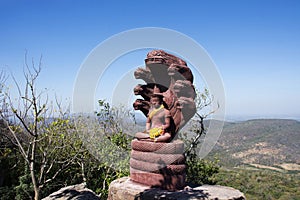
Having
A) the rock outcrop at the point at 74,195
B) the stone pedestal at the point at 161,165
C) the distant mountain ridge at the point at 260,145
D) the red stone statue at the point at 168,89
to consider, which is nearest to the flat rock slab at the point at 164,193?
the stone pedestal at the point at 161,165

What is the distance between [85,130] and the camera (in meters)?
11.5

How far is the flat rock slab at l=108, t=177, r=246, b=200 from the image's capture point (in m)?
6.43

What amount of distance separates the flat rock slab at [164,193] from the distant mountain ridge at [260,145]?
31.1 m

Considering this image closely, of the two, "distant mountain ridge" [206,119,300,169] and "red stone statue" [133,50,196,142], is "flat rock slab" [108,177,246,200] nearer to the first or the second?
"red stone statue" [133,50,196,142]

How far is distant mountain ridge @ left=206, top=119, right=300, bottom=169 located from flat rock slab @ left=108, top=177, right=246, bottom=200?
31103 millimetres

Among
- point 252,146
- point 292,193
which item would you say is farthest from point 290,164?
point 292,193

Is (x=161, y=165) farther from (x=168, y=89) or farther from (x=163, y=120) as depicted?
(x=168, y=89)

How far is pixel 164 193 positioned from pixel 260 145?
160 ft

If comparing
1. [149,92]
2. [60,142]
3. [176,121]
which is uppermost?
[149,92]

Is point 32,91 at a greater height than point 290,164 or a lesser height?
greater

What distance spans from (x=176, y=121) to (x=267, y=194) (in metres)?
13.1

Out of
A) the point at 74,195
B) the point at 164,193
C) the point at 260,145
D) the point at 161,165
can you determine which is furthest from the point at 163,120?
the point at 260,145

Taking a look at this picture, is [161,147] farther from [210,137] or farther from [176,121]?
[210,137]

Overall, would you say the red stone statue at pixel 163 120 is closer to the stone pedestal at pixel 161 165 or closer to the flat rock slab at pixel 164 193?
the stone pedestal at pixel 161 165
